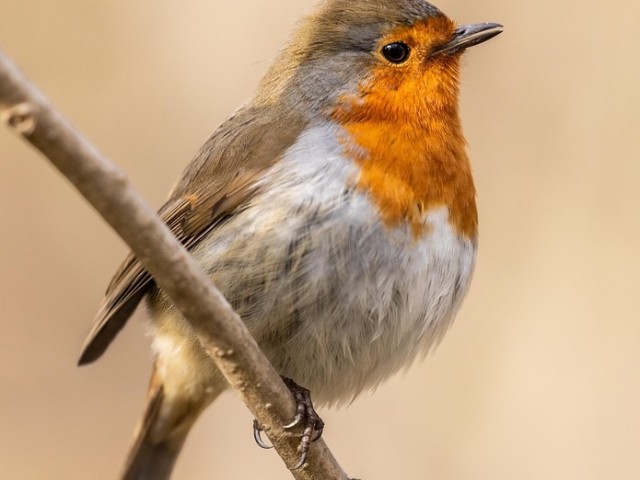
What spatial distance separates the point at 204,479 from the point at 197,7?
204 cm

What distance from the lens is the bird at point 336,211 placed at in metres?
2.73

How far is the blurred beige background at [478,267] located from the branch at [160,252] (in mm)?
1535

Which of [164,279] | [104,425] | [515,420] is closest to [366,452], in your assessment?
[515,420]

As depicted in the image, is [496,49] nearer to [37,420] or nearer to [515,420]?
[515,420]

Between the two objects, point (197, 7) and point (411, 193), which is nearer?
point (411, 193)

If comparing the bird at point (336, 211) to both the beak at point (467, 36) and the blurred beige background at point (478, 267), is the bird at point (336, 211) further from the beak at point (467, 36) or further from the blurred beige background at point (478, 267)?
the blurred beige background at point (478, 267)

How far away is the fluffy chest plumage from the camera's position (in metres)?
2.71

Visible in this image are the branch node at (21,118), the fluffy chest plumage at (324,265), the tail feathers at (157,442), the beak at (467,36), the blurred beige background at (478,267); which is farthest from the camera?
the blurred beige background at (478,267)

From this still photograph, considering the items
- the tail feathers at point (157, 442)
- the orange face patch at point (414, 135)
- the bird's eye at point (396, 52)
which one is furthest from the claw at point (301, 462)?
the bird's eye at point (396, 52)

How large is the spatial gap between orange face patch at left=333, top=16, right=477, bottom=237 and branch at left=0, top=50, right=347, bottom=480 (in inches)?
25.1

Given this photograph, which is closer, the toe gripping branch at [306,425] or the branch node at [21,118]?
the branch node at [21,118]

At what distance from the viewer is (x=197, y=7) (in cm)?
451

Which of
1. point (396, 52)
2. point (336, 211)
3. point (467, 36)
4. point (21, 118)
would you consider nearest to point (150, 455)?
point (336, 211)

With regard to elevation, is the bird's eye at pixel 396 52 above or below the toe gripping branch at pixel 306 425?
above
